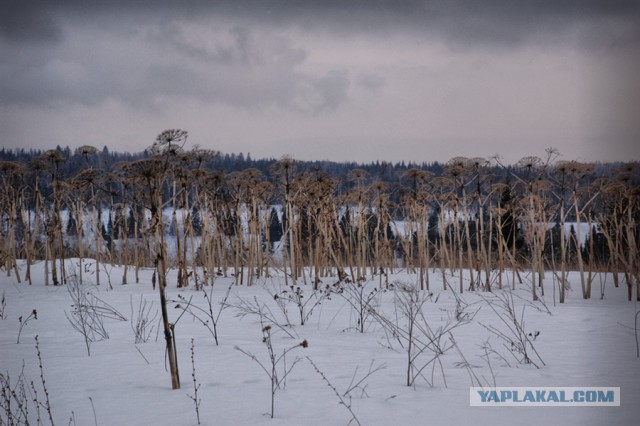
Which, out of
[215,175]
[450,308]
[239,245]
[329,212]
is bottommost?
[450,308]

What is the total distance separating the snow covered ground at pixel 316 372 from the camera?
3.29 m

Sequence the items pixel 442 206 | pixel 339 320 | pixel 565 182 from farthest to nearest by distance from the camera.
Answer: pixel 442 206 < pixel 565 182 < pixel 339 320

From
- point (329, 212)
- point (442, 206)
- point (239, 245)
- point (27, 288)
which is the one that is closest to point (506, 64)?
point (442, 206)

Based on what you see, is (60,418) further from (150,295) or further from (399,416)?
(150,295)

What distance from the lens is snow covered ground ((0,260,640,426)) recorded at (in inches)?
129

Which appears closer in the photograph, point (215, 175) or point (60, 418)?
point (60, 418)

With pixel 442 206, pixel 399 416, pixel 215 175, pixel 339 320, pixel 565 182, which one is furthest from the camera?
pixel 215 175

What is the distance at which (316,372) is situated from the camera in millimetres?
4441

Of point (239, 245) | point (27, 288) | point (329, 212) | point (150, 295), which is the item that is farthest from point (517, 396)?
point (27, 288)

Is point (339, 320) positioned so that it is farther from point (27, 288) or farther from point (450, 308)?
point (27, 288)

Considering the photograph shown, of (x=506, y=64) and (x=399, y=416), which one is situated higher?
(x=506, y=64)

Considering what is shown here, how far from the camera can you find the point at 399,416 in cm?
326

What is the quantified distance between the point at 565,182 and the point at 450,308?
409 cm

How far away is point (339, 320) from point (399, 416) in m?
4.52
